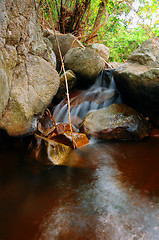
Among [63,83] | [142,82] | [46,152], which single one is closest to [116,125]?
[142,82]

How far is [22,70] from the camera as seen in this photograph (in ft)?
9.37

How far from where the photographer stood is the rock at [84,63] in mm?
5812

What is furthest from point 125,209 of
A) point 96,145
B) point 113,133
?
point 113,133

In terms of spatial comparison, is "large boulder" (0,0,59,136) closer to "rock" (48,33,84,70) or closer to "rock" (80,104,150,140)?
"rock" (80,104,150,140)

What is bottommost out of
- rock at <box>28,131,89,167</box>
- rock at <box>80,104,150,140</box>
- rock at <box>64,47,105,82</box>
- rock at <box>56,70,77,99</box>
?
rock at <box>80,104,150,140</box>

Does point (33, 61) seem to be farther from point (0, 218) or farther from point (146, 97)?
point (146, 97)

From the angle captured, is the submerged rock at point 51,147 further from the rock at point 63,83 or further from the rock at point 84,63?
the rock at point 84,63

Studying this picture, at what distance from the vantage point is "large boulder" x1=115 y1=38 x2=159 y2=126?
174 inches

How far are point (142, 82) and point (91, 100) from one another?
1.77 m

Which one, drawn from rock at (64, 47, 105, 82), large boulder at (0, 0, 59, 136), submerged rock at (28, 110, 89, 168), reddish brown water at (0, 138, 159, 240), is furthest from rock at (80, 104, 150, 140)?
rock at (64, 47, 105, 82)

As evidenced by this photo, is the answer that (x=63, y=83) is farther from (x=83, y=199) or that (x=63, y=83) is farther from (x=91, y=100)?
(x=83, y=199)

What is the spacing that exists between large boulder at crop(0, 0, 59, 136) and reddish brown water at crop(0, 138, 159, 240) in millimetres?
878

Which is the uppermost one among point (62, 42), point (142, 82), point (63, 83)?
point (62, 42)

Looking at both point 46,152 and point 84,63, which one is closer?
point 46,152
